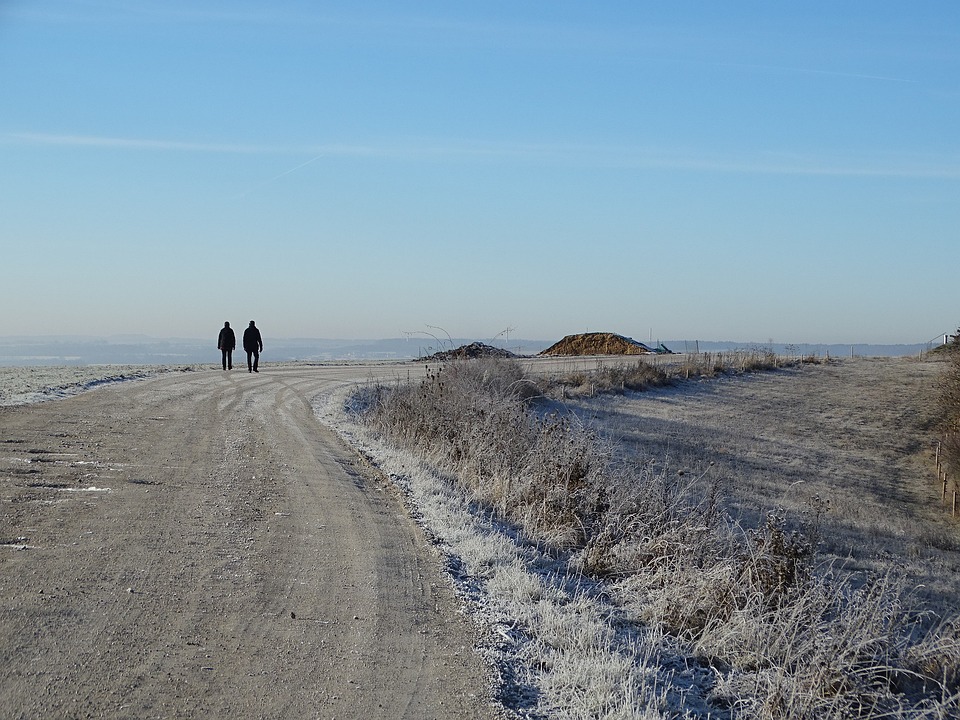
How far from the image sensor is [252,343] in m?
31.7

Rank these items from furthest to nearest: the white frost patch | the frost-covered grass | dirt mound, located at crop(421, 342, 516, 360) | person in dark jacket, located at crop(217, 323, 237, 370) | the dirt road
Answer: person in dark jacket, located at crop(217, 323, 237, 370)
dirt mound, located at crop(421, 342, 516, 360)
the frost-covered grass
the white frost patch
the dirt road

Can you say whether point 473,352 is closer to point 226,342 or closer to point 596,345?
point 226,342

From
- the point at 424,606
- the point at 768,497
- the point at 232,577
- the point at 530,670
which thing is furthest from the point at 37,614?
the point at 768,497

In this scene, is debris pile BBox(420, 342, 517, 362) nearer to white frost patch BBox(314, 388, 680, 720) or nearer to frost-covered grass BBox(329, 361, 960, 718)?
frost-covered grass BBox(329, 361, 960, 718)

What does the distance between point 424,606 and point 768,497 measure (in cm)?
1609

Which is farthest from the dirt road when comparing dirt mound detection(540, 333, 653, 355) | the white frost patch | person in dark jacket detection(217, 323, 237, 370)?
dirt mound detection(540, 333, 653, 355)

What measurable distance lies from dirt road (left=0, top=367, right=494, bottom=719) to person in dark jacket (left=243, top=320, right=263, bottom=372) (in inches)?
730

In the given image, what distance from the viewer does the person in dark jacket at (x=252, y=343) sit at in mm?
31656

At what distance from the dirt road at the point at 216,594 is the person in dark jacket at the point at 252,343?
1854 centimetres

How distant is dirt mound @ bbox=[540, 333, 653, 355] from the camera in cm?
5244

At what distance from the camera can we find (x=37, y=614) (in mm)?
5957

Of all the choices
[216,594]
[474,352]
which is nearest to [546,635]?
[216,594]

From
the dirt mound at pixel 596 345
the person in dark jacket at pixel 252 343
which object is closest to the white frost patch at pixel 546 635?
the person in dark jacket at pixel 252 343

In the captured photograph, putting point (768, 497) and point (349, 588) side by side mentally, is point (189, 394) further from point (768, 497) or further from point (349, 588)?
point (349, 588)
